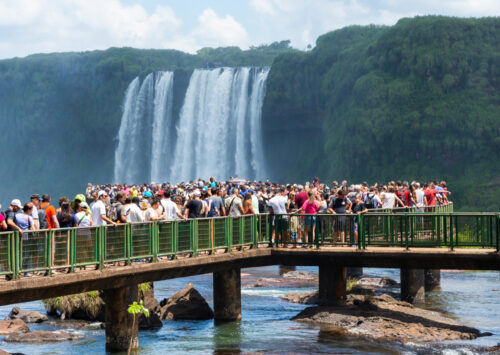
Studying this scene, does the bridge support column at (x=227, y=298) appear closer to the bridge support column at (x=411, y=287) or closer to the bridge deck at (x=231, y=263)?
the bridge deck at (x=231, y=263)

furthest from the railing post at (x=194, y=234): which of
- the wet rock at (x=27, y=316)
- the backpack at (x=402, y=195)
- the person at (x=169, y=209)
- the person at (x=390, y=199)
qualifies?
the backpack at (x=402, y=195)

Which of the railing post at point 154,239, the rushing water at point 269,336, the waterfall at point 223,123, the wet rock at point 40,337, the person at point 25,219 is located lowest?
the rushing water at point 269,336

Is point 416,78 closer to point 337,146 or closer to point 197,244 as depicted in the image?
point 337,146

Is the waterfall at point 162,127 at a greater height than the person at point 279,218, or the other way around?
the waterfall at point 162,127

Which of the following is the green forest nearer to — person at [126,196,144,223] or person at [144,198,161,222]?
person at [144,198,161,222]

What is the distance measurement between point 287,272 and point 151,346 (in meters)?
17.9

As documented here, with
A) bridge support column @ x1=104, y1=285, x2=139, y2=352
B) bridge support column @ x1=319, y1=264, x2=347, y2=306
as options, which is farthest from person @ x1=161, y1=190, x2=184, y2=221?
bridge support column @ x1=319, y1=264, x2=347, y2=306

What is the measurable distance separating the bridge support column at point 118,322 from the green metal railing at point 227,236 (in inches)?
42.1

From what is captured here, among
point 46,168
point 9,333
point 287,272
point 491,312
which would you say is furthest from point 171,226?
point 46,168

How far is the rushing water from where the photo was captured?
68.2 feet

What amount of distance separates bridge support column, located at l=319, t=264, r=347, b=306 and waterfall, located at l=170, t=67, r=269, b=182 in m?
66.4

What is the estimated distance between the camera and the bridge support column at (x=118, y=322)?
65.6 ft

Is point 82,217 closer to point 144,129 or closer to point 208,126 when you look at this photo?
point 208,126

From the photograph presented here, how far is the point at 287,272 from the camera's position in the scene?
3872cm
